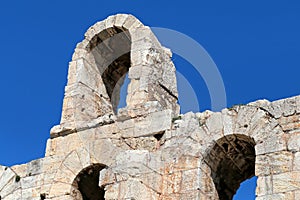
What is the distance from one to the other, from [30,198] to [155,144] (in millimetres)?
2697

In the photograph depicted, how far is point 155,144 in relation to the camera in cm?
1102

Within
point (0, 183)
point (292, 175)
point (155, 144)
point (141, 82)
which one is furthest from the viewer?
point (0, 183)

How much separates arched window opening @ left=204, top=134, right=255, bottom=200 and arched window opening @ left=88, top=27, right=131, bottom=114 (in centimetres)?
345

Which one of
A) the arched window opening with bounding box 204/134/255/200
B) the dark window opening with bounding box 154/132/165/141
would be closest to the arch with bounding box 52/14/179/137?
the dark window opening with bounding box 154/132/165/141

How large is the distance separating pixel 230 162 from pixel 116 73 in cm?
→ 389

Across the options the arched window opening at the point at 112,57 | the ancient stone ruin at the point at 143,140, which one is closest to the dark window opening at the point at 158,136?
the ancient stone ruin at the point at 143,140

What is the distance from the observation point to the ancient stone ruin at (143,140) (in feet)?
32.0

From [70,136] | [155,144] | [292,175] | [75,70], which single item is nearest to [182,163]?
[155,144]

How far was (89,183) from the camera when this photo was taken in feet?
39.1

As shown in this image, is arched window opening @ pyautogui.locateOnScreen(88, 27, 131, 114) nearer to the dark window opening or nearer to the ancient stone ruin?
the ancient stone ruin

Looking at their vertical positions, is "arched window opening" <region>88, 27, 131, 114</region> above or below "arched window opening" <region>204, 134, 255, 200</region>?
above

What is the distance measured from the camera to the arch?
11930 mm

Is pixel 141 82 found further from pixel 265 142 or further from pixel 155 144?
pixel 265 142

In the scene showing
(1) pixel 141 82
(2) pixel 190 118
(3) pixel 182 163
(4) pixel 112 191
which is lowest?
(4) pixel 112 191
